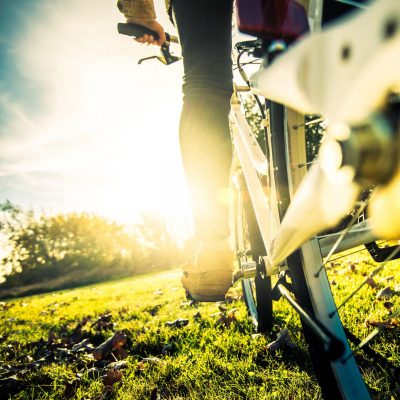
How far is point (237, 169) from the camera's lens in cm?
226

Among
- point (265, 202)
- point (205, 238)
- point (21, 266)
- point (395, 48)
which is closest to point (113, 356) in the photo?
point (205, 238)

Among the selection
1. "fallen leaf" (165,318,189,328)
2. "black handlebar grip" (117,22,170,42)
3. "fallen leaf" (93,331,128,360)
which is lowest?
"fallen leaf" (165,318,189,328)

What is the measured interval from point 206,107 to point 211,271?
0.87 meters

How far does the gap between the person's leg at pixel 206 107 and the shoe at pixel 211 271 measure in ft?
0.34

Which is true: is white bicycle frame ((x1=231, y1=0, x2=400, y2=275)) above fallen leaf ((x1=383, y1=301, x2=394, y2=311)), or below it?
above

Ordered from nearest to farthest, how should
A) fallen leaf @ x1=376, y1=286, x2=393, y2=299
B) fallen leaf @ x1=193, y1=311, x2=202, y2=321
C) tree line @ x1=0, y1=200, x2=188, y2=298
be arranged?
fallen leaf @ x1=376, y1=286, x2=393, y2=299 < fallen leaf @ x1=193, y1=311, x2=202, y2=321 < tree line @ x1=0, y1=200, x2=188, y2=298

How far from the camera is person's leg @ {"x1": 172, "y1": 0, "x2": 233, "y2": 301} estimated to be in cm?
125

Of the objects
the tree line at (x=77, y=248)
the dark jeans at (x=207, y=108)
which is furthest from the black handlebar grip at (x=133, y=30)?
the tree line at (x=77, y=248)

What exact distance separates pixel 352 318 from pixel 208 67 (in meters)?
1.75

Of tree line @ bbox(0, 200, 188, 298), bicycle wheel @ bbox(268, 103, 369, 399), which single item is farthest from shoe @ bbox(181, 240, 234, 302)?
tree line @ bbox(0, 200, 188, 298)

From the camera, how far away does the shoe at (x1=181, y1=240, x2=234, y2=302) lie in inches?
59.3

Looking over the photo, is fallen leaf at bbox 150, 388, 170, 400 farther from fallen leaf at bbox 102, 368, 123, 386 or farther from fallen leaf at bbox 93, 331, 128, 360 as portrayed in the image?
fallen leaf at bbox 93, 331, 128, 360

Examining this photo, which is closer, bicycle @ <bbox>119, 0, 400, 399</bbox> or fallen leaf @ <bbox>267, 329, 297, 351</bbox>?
bicycle @ <bbox>119, 0, 400, 399</bbox>

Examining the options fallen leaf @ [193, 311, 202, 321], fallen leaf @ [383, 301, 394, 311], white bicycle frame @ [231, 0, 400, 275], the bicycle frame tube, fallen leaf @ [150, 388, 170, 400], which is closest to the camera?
white bicycle frame @ [231, 0, 400, 275]
